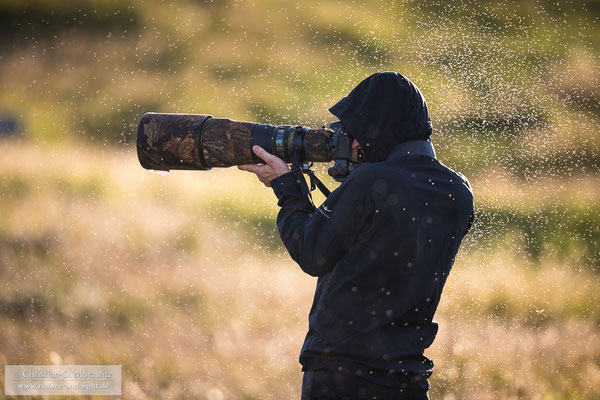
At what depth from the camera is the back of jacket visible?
6.15 ft

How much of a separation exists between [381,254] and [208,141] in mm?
859

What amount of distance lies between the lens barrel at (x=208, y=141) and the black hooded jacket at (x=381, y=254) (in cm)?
35

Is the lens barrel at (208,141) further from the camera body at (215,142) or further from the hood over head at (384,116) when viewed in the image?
the hood over head at (384,116)

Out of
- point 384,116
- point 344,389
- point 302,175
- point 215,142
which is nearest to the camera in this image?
point 344,389

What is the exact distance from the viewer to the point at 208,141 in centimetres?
241

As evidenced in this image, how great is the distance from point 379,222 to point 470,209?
15.2 inches

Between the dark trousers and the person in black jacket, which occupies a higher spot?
the person in black jacket

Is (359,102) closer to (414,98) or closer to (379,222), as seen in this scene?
(414,98)

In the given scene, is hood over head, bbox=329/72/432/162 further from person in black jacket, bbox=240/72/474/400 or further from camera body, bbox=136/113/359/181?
camera body, bbox=136/113/359/181

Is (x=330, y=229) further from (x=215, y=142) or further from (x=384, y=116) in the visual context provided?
(x=215, y=142)

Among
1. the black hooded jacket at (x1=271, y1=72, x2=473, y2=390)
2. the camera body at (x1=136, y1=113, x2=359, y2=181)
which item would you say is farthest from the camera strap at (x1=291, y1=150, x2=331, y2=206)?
the black hooded jacket at (x1=271, y1=72, x2=473, y2=390)

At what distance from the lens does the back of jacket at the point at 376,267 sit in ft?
Answer: 6.15

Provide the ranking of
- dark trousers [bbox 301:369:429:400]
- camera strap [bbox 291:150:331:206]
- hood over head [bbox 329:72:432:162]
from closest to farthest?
dark trousers [bbox 301:369:429:400]
hood over head [bbox 329:72:432:162]
camera strap [bbox 291:150:331:206]

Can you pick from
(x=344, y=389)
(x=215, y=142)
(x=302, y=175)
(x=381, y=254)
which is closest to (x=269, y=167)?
(x=302, y=175)
